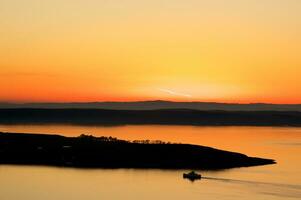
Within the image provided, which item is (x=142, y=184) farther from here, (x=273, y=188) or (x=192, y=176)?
(x=273, y=188)

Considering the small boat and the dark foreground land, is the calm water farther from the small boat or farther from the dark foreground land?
the dark foreground land

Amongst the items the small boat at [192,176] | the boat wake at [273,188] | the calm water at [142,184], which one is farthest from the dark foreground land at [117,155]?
the boat wake at [273,188]

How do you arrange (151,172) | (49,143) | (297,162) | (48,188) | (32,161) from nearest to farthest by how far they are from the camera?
(48,188) → (151,172) → (32,161) → (297,162) → (49,143)

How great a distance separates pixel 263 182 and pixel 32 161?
3555 centimetres

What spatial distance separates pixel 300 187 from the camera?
71.3 m

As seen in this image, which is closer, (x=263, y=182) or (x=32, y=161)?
(x=263, y=182)

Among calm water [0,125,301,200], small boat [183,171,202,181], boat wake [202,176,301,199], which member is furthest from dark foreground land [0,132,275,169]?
boat wake [202,176,301,199]

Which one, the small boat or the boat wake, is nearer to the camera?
the boat wake

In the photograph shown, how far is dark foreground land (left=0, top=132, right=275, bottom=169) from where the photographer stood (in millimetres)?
93000

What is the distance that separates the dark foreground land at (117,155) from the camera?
305 feet

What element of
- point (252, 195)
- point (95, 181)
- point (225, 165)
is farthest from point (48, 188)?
point (225, 165)

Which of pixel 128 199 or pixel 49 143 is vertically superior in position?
pixel 49 143

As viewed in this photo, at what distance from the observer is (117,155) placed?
99.5m

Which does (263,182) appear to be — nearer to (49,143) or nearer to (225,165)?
(225,165)
